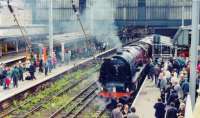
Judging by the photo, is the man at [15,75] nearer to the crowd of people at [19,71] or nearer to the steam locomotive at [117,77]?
the crowd of people at [19,71]

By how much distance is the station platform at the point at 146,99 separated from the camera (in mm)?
16656

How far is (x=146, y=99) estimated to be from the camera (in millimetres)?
19203

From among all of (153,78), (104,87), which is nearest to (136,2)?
(153,78)

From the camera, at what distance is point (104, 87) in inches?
734

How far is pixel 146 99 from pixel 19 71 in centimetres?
726

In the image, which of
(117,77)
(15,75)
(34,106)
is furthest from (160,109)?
(15,75)

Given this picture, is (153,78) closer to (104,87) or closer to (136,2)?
(104,87)

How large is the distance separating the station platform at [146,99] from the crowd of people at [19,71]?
238 inches

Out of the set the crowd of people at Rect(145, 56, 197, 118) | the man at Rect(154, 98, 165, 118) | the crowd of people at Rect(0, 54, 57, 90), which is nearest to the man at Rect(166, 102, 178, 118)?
the crowd of people at Rect(145, 56, 197, 118)

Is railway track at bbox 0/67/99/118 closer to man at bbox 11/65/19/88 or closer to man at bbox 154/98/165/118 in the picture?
man at bbox 11/65/19/88

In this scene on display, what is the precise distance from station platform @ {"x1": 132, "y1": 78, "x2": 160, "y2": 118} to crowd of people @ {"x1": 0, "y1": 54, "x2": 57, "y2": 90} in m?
6.04

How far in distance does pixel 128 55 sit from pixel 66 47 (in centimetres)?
1828

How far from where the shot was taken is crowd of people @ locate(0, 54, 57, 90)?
2148 cm

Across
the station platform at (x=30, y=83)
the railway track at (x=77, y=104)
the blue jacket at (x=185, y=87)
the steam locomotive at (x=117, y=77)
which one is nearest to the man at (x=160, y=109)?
the blue jacket at (x=185, y=87)
